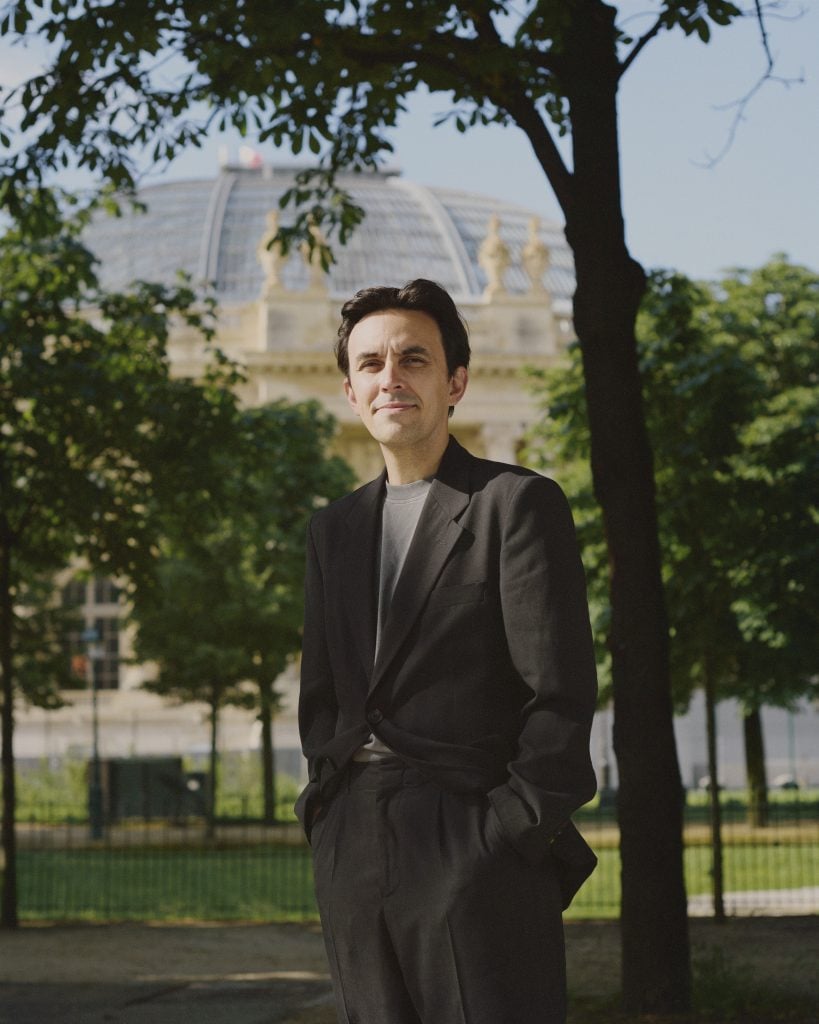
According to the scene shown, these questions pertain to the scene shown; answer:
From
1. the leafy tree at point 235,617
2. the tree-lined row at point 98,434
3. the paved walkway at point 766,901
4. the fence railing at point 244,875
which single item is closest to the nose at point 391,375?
the fence railing at point 244,875

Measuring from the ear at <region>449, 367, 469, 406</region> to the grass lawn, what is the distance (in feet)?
41.3

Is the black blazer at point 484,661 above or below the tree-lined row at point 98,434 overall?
below

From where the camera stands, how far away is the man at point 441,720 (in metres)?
3.05

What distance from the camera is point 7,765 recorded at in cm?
1515

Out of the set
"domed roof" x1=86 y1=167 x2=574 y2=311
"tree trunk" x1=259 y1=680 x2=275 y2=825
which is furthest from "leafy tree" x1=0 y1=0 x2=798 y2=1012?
"domed roof" x1=86 y1=167 x2=574 y2=311

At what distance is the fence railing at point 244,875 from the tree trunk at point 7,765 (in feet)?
4.45

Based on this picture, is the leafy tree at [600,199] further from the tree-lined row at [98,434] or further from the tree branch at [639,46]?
the tree-lined row at [98,434]

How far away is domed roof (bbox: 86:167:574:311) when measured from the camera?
7606 centimetres

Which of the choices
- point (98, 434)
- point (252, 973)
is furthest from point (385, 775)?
point (98, 434)

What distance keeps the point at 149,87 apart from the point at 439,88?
304cm

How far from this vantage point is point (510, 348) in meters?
62.0

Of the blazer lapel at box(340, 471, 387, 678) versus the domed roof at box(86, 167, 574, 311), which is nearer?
the blazer lapel at box(340, 471, 387, 678)

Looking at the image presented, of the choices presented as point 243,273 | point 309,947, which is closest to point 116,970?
point 309,947

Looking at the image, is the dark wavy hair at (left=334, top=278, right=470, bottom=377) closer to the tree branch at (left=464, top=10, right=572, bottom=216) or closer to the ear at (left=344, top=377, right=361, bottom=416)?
the ear at (left=344, top=377, right=361, bottom=416)
